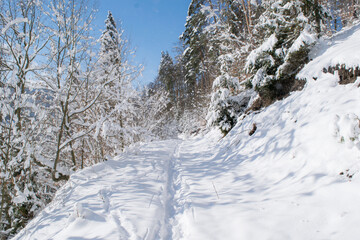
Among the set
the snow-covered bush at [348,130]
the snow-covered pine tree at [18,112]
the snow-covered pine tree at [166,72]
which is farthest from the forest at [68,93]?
the snow-covered pine tree at [166,72]

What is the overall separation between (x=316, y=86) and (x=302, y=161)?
2464 mm

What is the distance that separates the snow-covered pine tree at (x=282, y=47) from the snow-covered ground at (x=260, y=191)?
0.85 meters

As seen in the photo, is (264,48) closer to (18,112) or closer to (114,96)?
(114,96)

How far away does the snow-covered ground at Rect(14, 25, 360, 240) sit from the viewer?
7.02 feet

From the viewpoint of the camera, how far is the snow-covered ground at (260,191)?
7.02 feet

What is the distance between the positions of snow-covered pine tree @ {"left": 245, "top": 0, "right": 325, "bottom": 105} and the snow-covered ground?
33.3 inches

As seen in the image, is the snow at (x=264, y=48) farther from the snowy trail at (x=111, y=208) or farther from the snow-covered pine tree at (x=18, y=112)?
the snow-covered pine tree at (x=18, y=112)

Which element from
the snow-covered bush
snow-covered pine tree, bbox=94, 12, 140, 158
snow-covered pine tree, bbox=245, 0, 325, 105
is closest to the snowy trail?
snow-covered pine tree, bbox=94, 12, 140, 158

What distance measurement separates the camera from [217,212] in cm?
270

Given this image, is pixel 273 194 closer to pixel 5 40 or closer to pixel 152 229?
pixel 152 229

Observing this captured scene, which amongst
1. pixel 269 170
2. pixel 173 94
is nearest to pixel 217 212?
pixel 269 170

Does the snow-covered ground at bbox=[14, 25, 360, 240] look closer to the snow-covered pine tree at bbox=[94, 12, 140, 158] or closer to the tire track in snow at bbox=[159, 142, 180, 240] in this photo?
the tire track in snow at bbox=[159, 142, 180, 240]

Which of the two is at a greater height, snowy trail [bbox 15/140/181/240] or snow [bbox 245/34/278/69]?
snow [bbox 245/34/278/69]

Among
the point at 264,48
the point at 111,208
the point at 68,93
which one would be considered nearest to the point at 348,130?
the point at 111,208
